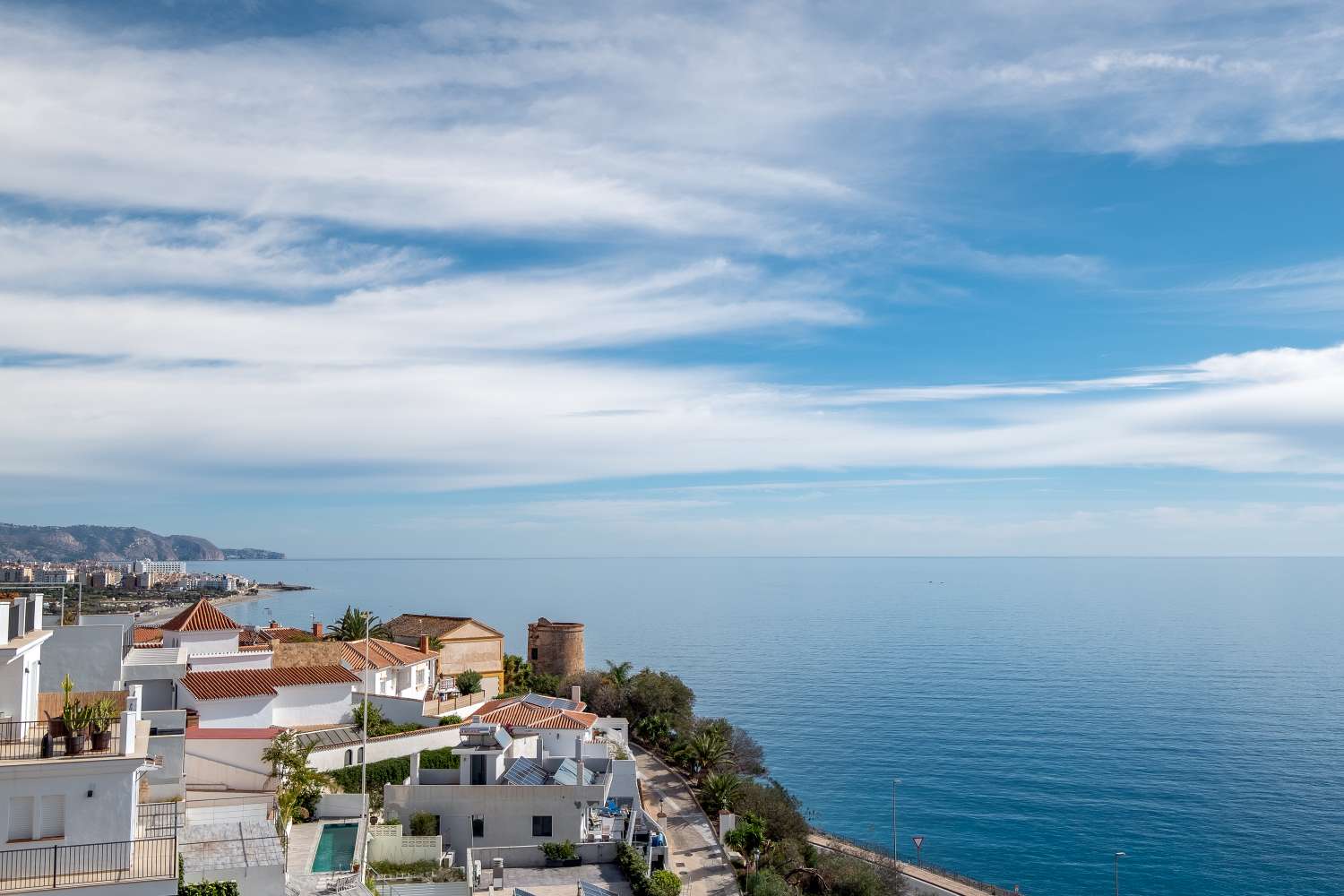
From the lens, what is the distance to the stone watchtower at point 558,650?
70.5 m

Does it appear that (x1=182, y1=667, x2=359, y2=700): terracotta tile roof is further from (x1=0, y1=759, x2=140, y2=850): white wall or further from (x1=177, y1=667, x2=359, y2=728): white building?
(x1=0, y1=759, x2=140, y2=850): white wall

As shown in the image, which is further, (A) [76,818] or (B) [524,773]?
(B) [524,773]

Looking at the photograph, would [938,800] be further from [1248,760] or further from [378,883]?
[378,883]

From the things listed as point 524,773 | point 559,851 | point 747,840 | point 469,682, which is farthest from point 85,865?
point 469,682

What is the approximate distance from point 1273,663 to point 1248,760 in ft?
190

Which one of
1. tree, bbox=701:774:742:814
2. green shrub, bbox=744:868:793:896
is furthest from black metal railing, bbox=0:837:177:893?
tree, bbox=701:774:742:814

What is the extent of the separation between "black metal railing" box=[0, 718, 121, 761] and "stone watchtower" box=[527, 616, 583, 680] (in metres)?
54.7

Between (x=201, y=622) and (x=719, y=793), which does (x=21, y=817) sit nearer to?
(x=201, y=622)

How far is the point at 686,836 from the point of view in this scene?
41.5m

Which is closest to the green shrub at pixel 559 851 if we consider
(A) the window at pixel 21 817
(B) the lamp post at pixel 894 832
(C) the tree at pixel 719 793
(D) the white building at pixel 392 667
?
(D) the white building at pixel 392 667

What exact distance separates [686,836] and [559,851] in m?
12.6

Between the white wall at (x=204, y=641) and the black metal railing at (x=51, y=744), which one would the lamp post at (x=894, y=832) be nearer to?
the white wall at (x=204, y=641)

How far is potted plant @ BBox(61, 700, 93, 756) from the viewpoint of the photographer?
606 inches

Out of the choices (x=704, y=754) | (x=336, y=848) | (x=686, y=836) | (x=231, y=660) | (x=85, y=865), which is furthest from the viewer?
(x=704, y=754)
